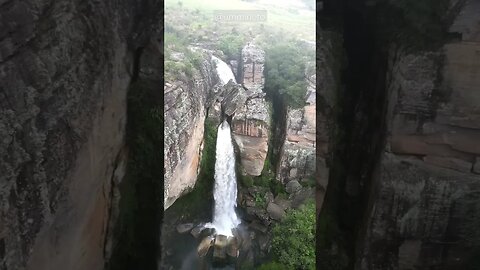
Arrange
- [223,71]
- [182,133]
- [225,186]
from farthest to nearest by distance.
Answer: [223,71] < [225,186] < [182,133]

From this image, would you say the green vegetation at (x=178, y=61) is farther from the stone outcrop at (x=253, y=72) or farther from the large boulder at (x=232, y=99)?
the stone outcrop at (x=253, y=72)

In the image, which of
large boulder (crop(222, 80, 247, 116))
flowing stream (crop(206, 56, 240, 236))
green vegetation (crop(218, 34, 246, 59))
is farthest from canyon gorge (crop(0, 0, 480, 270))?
green vegetation (crop(218, 34, 246, 59))

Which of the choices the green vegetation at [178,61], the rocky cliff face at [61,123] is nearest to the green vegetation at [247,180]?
the green vegetation at [178,61]

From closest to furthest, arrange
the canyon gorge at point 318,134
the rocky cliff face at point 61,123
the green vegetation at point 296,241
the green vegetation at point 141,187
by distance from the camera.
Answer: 1. the rocky cliff face at point 61,123
2. the canyon gorge at point 318,134
3. the green vegetation at point 141,187
4. the green vegetation at point 296,241

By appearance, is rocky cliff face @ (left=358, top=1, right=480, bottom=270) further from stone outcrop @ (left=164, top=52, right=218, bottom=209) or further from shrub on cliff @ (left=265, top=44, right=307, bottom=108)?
shrub on cliff @ (left=265, top=44, right=307, bottom=108)

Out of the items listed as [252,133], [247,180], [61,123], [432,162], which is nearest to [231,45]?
[252,133]

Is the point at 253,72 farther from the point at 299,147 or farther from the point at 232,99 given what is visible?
the point at 299,147

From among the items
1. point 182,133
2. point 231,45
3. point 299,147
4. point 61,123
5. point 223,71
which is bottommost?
point 299,147
